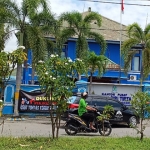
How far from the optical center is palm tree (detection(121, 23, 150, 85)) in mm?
24484

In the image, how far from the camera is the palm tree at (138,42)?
80.3ft

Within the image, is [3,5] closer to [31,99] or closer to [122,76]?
[31,99]

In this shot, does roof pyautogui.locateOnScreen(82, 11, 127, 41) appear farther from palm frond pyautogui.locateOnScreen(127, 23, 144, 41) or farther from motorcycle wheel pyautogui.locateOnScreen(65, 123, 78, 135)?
motorcycle wheel pyautogui.locateOnScreen(65, 123, 78, 135)

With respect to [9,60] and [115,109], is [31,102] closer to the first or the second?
[115,109]

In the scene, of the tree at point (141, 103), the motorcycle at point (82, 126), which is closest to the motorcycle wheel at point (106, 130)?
the motorcycle at point (82, 126)

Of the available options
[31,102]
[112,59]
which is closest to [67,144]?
[31,102]

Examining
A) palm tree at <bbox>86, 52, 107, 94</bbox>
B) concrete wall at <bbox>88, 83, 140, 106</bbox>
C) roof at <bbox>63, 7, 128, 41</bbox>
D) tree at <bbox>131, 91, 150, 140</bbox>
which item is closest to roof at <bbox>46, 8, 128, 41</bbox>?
roof at <bbox>63, 7, 128, 41</bbox>

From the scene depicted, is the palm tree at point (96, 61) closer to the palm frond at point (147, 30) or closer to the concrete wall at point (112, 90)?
the concrete wall at point (112, 90)

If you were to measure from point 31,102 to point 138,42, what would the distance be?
36.6 feet

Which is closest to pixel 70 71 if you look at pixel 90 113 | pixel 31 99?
pixel 90 113

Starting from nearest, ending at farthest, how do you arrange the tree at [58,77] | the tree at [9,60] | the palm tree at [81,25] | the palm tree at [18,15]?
the tree at [9,60]
the tree at [58,77]
the palm tree at [18,15]
the palm tree at [81,25]

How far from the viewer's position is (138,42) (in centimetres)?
2562

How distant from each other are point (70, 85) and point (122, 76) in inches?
852

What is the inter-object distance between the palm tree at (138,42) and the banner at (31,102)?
29.3ft
